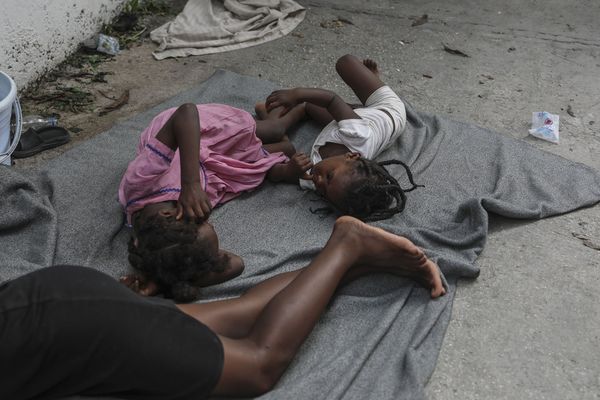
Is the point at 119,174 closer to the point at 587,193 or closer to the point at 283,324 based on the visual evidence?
the point at 283,324

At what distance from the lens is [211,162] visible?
107 inches

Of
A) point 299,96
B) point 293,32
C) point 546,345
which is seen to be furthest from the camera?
point 293,32

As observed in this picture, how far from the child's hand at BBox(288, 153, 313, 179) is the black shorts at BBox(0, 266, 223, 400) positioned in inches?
48.4

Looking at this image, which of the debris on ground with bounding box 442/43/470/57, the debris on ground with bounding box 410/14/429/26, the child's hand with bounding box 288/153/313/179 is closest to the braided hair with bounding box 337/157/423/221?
the child's hand with bounding box 288/153/313/179

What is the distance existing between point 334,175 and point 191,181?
0.62 meters

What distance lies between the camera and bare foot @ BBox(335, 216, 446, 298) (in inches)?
84.2

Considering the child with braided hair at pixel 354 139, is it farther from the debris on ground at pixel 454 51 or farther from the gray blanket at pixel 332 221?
the debris on ground at pixel 454 51

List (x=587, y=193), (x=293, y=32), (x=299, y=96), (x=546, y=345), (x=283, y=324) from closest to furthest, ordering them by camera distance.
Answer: (x=283, y=324), (x=546, y=345), (x=587, y=193), (x=299, y=96), (x=293, y=32)

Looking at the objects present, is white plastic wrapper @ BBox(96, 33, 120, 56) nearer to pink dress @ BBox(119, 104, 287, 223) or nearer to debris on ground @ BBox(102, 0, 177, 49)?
debris on ground @ BBox(102, 0, 177, 49)

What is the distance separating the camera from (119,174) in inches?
116

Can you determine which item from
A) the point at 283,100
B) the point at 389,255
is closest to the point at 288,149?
the point at 283,100

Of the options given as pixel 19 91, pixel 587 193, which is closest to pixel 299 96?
pixel 587 193

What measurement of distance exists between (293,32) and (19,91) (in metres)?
1.84

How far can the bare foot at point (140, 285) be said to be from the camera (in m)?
2.18
